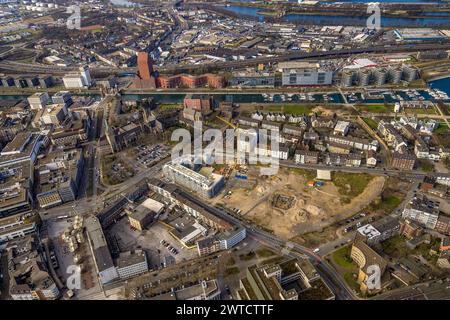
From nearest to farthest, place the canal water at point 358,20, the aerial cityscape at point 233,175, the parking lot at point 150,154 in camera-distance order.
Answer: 1. the aerial cityscape at point 233,175
2. the parking lot at point 150,154
3. the canal water at point 358,20

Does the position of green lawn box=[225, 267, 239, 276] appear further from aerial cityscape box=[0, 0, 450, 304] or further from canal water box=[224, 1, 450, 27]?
canal water box=[224, 1, 450, 27]

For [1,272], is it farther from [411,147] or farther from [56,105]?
[411,147]

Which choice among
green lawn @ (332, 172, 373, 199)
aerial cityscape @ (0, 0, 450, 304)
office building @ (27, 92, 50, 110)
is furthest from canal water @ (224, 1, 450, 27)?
office building @ (27, 92, 50, 110)

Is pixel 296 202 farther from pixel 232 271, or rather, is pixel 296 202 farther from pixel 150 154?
pixel 150 154

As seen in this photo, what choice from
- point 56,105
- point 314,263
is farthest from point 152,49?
point 314,263

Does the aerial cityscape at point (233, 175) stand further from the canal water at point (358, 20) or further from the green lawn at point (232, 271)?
the canal water at point (358, 20)

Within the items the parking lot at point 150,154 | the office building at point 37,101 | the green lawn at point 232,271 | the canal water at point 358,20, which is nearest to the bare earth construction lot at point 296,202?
the green lawn at point 232,271
